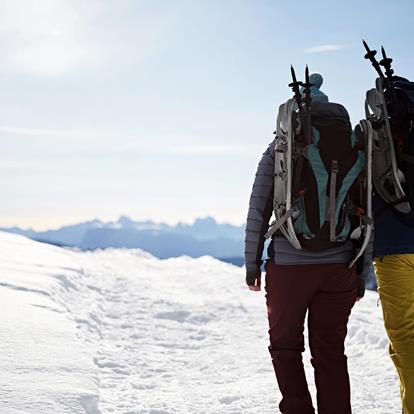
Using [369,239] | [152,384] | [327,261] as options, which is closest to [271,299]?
[327,261]

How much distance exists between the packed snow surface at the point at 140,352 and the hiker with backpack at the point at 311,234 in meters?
1.21

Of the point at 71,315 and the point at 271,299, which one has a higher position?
the point at 271,299

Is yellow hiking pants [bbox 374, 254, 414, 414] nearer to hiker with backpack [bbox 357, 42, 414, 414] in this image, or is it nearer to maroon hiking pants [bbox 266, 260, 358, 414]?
hiker with backpack [bbox 357, 42, 414, 414]

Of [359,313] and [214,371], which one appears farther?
[359,313]

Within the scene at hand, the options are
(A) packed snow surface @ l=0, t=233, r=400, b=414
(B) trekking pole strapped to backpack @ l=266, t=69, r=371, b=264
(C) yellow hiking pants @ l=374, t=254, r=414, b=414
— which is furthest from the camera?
(A) packed snow surface @ l=0, t=233, r=400, b=414

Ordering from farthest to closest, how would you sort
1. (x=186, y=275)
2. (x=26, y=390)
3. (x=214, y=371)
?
(x=186, y=275) → (x=214, y=371) → (x=26, y=390)

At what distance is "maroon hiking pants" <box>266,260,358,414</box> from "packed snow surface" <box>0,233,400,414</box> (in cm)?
114

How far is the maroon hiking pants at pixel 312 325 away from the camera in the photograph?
3133mm

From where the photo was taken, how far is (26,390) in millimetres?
3490

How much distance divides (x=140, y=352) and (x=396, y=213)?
3817 mm

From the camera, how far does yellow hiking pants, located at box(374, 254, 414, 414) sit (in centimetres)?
332

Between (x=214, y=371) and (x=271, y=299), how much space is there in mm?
2662

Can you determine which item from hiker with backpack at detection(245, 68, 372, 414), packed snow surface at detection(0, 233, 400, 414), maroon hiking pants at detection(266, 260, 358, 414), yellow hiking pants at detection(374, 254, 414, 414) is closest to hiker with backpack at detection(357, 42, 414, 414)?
yellow hiking pants at detection(374, 254, 414, 414)

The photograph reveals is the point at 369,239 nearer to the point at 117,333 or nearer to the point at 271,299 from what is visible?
the point at 271,299
